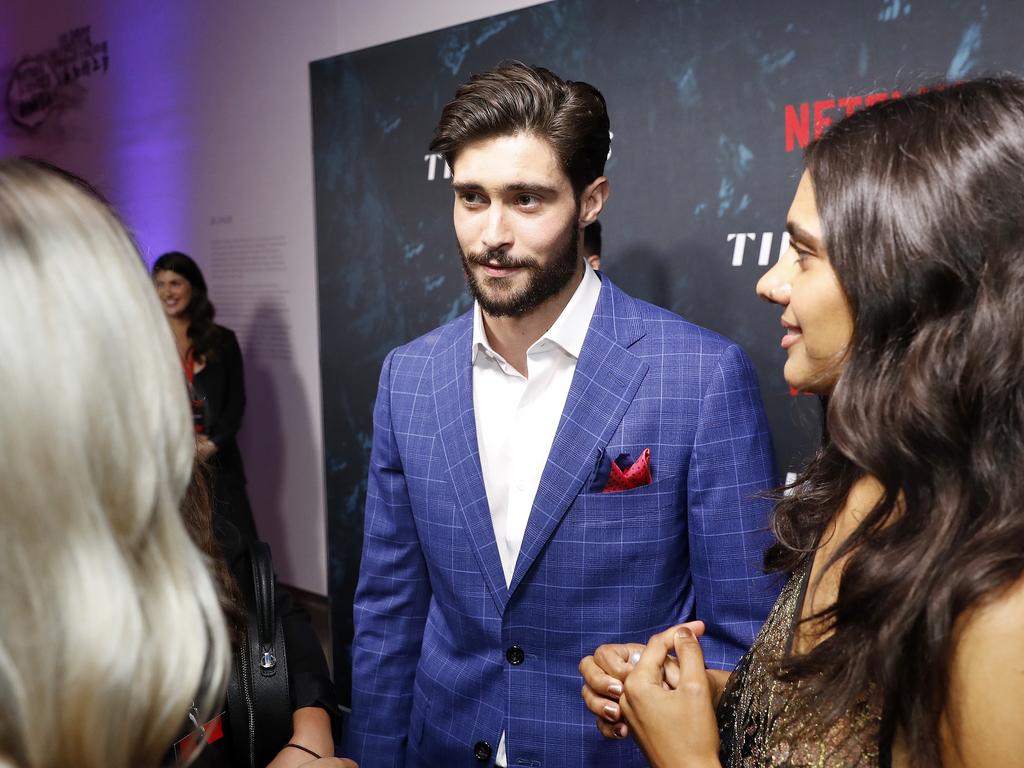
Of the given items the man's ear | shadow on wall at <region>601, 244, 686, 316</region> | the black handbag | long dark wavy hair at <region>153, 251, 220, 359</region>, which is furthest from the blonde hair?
long dark wavy hair at <region>153, 251, 220, 359</region>

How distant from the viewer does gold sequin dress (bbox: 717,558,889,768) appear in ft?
3.32

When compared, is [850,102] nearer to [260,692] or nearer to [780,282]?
[780,282]

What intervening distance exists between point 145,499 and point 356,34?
3591 mm

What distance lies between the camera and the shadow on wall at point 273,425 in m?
4.62

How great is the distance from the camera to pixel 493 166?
1903 mm

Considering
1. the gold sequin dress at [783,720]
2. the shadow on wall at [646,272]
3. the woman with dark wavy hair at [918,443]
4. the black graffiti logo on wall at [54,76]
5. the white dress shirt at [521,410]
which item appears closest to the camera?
the woman with dark wavy hair at [918,443]

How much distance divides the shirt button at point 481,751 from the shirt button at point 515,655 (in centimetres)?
17

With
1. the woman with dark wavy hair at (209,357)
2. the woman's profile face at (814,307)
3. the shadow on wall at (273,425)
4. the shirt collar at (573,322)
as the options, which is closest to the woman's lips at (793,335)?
the woman's profile face at (814,307)

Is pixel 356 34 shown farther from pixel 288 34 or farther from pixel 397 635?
pixel 397 635

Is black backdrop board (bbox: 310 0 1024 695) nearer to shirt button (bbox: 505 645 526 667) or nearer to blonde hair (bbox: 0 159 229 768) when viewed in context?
shirt button (bbox: 505 645 526 667)

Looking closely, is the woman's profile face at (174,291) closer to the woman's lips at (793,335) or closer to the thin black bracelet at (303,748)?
the thin black bracelet at (303,748)

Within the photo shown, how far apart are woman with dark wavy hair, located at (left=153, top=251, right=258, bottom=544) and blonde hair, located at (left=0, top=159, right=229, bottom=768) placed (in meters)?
3.88

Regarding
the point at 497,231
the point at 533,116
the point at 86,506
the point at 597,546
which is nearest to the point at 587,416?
the point at 597,546

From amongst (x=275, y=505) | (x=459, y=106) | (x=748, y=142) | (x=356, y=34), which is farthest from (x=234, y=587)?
(x=275, y=505)
